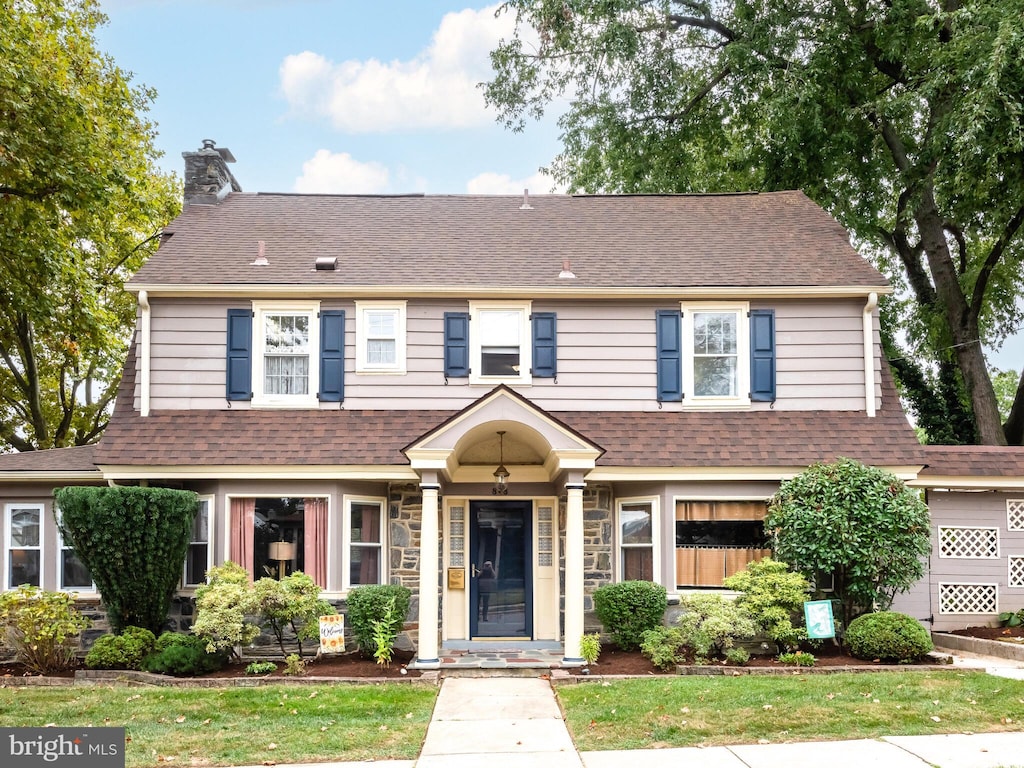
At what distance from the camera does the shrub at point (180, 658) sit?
418 inches

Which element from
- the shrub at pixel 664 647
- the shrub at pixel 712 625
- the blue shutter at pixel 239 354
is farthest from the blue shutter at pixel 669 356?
the blue shutter at pixel 239 354

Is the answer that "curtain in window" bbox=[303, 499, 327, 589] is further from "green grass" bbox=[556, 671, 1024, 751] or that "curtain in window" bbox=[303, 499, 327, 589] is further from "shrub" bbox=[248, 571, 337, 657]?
"green grass" bbox=[556, 671, 1024, 751]

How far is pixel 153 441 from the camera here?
12.6 m

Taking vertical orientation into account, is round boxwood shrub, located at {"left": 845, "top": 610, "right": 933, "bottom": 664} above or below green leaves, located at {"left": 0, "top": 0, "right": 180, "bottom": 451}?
below

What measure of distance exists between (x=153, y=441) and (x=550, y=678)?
21.0 feet

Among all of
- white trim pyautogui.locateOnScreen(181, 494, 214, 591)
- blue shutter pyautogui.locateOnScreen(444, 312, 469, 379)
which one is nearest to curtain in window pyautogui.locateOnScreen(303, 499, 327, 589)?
white trim pyautogui.locateOnScreen(181, 494, 214, 591)

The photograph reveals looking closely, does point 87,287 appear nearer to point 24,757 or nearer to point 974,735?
point 24,757

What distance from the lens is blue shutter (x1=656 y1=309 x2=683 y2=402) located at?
13.5 meters

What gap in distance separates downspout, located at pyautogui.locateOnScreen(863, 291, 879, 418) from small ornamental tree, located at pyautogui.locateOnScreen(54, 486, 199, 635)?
381 inches

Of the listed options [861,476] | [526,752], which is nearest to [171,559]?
[526,752]

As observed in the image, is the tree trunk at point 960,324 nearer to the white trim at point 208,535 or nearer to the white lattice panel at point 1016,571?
the white lattice panel at point 1016,571

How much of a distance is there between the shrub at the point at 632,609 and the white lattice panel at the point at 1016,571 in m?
5.59

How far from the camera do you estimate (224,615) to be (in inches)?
428

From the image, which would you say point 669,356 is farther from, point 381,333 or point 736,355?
point 381,333
